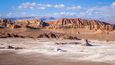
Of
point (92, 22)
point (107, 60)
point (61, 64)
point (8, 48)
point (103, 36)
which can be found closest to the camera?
point (61, 64)

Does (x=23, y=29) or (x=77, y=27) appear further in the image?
(x=77, y=27)

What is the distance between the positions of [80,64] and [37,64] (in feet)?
9.07

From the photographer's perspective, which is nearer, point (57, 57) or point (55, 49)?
point (57, 57)

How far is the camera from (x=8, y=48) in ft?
92.0

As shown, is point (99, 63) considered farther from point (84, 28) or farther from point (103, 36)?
point (84, 28)

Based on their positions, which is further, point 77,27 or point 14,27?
point 77,27

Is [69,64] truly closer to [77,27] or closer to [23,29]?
[23,29]

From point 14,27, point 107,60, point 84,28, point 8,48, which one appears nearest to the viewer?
point 107,60

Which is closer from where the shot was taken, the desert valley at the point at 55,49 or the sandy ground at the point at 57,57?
the sandy ground at the point at 57,57

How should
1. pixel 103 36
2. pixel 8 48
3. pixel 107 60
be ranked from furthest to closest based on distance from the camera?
1. pixel 103 36
2. pixel 8 48
3. pixel 107 60

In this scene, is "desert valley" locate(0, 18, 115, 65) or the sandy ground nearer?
the sandy ground

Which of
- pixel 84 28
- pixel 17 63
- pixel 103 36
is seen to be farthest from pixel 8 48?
pixel 84 28

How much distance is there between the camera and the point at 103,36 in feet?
181

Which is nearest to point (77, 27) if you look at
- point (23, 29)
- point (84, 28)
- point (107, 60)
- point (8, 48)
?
point (84, 28)
